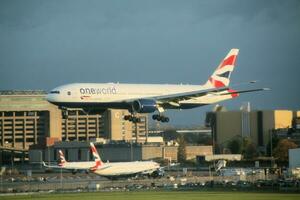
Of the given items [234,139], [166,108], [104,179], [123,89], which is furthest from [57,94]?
[234,139]

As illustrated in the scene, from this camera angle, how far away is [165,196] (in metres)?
102

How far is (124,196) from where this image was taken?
103375mm

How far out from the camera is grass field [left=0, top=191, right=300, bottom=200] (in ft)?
324

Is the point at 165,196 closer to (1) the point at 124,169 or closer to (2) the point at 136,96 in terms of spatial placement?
(2) the point at 136,96

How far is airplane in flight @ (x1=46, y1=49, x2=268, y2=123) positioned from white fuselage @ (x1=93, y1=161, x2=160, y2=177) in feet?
59.7

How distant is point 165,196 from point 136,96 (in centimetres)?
2366

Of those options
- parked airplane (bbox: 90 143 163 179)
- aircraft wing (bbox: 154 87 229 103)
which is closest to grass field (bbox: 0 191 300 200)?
aircraft wing (bbox: 154 87 229 103)

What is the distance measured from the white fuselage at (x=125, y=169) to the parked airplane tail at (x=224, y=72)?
62.0 feet

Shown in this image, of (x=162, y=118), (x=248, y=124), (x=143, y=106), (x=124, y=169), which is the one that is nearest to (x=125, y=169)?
(x=124, y=169)

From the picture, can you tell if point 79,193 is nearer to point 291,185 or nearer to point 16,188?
point 16,188

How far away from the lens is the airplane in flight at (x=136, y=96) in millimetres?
117562

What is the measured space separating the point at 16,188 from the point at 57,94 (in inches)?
570

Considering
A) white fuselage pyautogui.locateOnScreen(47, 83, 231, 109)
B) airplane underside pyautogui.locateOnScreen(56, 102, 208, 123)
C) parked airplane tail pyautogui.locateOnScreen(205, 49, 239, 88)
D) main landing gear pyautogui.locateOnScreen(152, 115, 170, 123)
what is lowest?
main landing gear pyautogui.locateOnScreen(152, 115, 170, 123)

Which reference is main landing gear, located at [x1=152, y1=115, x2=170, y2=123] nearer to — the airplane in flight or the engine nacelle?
the airplane in flight
